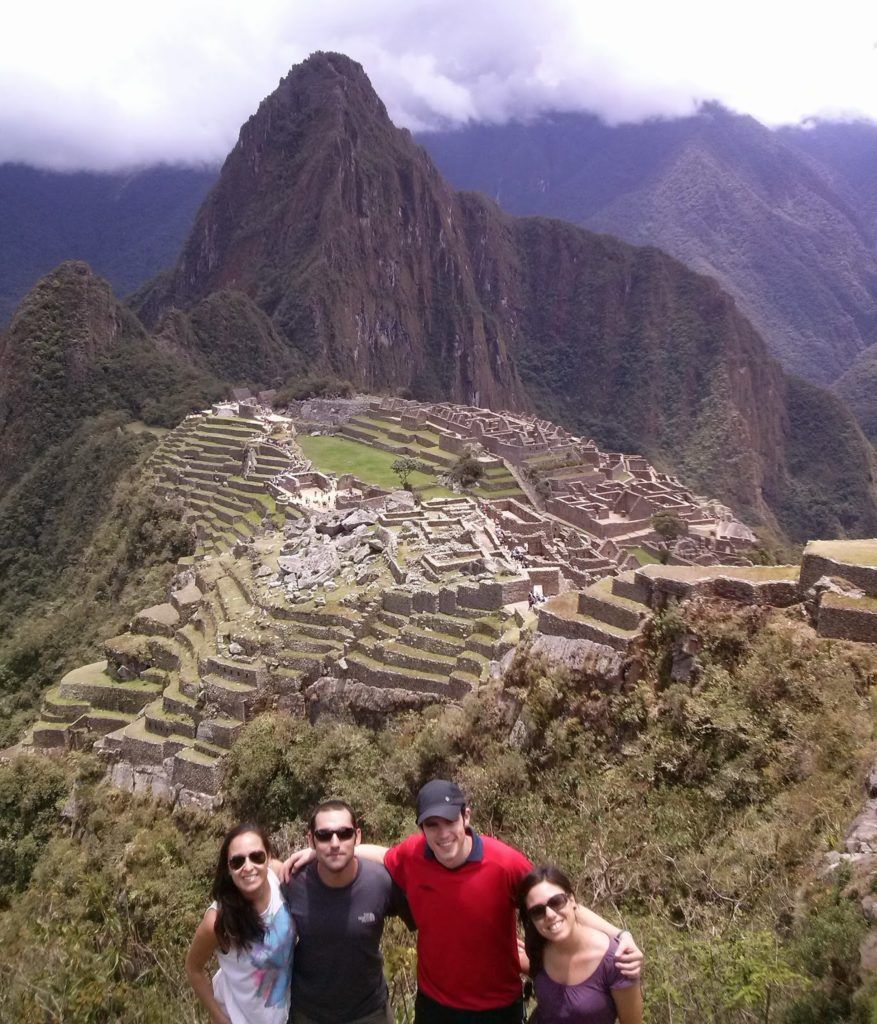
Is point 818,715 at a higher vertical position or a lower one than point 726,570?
lower

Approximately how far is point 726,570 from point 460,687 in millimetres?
4887

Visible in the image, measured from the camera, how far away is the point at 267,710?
1520 centimetres

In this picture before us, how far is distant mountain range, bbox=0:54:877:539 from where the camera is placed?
379 feet

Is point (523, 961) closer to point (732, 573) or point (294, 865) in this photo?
point (294, 865)

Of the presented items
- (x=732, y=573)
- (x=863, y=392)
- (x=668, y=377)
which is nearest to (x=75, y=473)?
(x=732, y=573)

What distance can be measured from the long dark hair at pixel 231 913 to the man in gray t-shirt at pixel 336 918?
23cm

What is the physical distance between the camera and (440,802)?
388 cm

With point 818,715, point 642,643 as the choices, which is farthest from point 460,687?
point 818,715

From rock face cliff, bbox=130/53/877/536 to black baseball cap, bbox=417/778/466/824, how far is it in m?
102

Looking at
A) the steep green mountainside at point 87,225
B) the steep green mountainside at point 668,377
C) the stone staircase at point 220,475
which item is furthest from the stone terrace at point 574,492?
the steep green mountainside at point 87,225

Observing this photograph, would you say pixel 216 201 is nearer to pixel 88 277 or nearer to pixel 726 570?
pixel 88 277

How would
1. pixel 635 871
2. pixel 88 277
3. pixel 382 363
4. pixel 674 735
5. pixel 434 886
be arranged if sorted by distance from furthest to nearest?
1. pixel 382 363
2. pixel 88 277
3. pixel 674 735
4. pixel 635 871
5. pixel 434 886

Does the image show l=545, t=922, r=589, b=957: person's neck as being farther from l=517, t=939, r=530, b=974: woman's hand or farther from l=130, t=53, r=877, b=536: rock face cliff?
l=130, t=53, r=877, b=536: rock face cliff

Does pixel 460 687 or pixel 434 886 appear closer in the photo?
pixel 434 886
